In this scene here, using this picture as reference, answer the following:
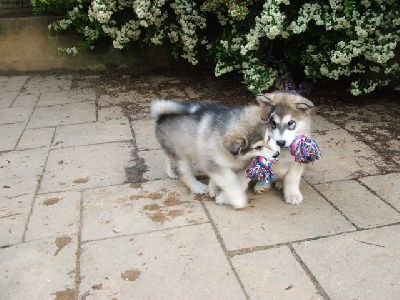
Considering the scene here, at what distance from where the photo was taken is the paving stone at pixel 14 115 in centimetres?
531

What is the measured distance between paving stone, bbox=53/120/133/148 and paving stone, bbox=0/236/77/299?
1.79 metres

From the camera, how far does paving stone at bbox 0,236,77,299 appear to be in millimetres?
Answer: 2418

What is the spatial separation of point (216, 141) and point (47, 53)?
17.7 ft

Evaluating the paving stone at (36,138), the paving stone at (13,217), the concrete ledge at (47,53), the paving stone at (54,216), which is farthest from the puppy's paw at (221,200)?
the concrete ledge at (47,53)

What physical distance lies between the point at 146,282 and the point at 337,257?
3.81 feet

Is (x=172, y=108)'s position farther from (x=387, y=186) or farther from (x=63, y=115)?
(x=63, y=115)

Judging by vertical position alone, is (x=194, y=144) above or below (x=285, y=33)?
below

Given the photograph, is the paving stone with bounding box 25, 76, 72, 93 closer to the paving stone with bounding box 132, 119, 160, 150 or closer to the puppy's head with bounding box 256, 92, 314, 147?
the paving stone with bounding box 132, 119, 160, 150

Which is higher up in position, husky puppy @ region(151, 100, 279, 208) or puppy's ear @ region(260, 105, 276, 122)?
puppy's ear @ region(260, 105, 276, 122)

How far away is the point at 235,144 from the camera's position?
2.76 m

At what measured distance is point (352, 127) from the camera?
4648 mm

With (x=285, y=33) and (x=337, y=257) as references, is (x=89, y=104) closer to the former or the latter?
(x=285, y=33)

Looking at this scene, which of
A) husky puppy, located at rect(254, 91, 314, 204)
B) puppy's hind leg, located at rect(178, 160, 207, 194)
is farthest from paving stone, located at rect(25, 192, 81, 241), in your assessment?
husky puppy, located at rect(254, 91, 314, 204)

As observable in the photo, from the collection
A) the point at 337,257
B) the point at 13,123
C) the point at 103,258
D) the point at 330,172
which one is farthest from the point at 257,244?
the point at 13,123
